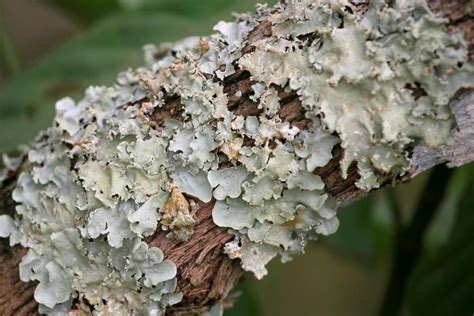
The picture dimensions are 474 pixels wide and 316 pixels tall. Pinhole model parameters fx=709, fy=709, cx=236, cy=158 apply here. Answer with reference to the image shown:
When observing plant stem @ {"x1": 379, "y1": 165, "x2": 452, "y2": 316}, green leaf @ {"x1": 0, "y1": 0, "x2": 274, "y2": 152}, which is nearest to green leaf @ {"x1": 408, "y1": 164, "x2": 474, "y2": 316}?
plant stem @ {"x1": 379, "y1": 165, "x2": 452, "y2": 316}

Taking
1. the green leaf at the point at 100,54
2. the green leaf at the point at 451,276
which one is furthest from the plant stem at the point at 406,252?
the green leaf at the point at 100,54

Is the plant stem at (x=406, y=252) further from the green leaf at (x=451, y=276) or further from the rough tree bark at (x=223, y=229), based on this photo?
the rough tree bark at (x=223, y=229)

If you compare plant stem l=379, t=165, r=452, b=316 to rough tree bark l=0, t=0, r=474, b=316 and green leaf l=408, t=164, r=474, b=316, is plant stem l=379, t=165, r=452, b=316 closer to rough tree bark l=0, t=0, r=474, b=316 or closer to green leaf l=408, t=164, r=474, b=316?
green leaf l=408, t=164, r=474, b=316

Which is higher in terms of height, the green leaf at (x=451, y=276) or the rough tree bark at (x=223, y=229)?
the rough tree bark at (x=223, y=229)

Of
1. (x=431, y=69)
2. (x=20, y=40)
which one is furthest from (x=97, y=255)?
(x=20, y=40)

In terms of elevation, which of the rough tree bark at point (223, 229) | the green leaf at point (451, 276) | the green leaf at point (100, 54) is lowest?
the green leaf at point (451, 276)

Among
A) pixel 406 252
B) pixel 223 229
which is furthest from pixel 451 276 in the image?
pixel 223 229

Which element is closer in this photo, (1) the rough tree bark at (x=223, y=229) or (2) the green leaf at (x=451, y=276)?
(1) the rough tree bark at (x=223, y=229)

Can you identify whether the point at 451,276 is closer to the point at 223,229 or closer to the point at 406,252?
the point at 406,252
